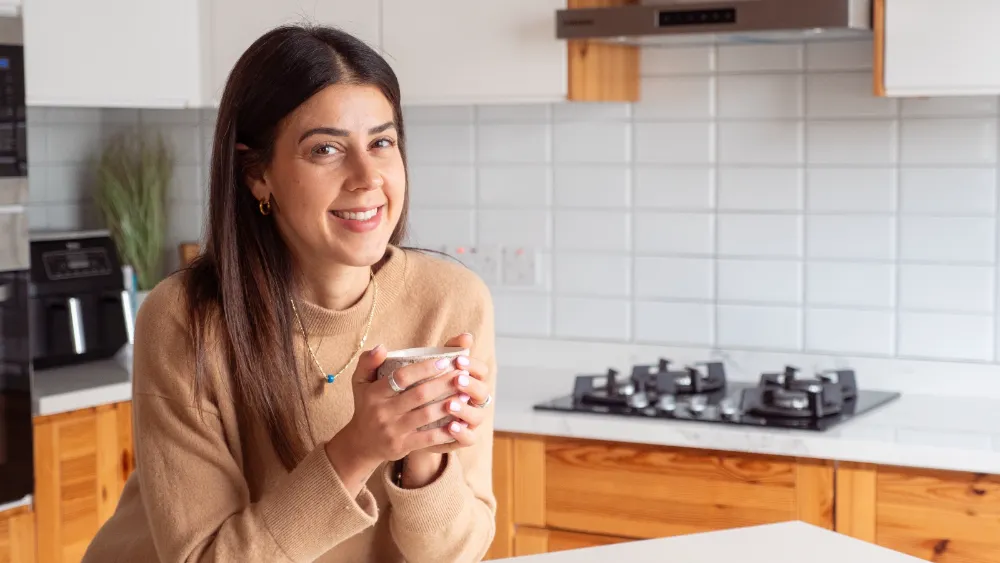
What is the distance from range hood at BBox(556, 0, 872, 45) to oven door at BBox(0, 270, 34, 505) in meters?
1.33

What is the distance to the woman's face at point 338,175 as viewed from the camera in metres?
1.54

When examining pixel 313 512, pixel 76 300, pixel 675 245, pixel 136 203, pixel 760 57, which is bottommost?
pixel 313 512

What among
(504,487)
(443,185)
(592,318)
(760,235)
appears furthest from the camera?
(443,185)

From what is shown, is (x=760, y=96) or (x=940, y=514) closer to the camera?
(x=940, y=514)

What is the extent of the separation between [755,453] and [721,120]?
3.04 feet

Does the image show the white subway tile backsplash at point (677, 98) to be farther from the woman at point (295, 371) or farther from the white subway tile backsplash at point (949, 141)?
the woman at point (295, 371)

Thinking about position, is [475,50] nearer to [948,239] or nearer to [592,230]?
[592,230]

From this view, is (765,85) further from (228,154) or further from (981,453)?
(228,154)

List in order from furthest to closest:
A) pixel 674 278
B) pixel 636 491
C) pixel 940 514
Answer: pixel 674 278, pixel 636 491, pixel 940 514

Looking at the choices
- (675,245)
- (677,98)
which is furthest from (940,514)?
(677,98)

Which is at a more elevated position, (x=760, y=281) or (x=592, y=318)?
(x=760, y=281)

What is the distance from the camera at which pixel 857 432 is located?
2.54m

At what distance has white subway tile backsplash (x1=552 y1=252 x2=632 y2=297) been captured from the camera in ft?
10.8

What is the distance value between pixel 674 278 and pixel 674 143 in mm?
336
